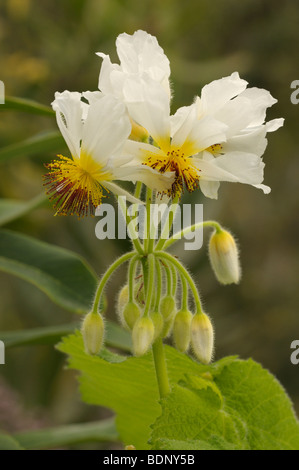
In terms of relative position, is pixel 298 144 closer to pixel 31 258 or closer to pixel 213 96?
pixel 31 258

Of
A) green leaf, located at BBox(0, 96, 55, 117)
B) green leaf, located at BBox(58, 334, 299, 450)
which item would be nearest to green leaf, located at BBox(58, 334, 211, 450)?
green leaf, located at BBox(58, 334, 299, 450)

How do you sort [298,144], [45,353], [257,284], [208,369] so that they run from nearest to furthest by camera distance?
[208,369], [45,353], [257,284], [298,144]

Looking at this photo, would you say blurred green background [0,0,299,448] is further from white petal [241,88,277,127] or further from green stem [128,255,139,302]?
white petal [241,88,277,127]

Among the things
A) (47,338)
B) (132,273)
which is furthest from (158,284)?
(47,338)

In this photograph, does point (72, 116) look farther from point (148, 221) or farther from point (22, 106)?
point (22, 106)

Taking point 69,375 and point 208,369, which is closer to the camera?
point 208,369
